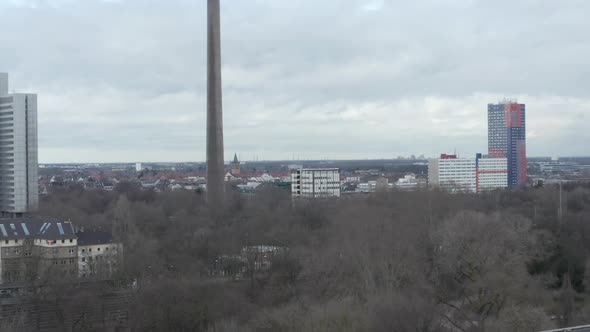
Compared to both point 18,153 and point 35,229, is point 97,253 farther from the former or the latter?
point 18,153

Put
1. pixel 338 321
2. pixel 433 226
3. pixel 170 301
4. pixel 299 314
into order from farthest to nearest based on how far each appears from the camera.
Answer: pixel 433 226
pixel 170 301
pixel 299 314
pixel 338 321

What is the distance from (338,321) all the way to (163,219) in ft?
95.2

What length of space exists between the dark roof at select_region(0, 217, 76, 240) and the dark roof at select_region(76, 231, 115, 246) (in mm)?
491

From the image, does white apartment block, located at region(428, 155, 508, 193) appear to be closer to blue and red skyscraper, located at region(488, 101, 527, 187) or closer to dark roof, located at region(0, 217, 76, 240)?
blue and red skyscraper, located at region(488, 101, 527, 187)

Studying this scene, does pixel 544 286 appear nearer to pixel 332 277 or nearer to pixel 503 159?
pixel 332 277

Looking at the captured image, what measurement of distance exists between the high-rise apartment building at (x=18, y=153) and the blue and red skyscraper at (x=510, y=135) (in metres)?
63.4

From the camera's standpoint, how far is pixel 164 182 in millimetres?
101688

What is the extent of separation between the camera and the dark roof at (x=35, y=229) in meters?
31.9

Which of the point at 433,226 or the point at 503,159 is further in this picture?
the point at 503,159

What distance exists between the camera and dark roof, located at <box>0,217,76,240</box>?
31897mm

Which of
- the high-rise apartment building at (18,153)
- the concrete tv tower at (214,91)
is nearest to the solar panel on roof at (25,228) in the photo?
the concrete tv tower at (214,91)

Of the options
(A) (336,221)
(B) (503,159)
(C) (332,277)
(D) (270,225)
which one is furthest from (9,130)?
(B) (503,159)

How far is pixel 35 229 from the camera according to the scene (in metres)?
32.6

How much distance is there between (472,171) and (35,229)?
A: 210 feet
